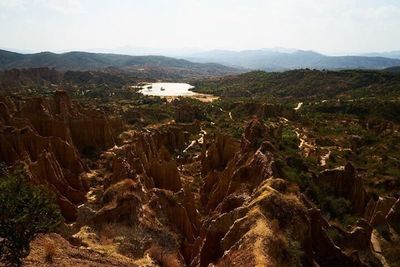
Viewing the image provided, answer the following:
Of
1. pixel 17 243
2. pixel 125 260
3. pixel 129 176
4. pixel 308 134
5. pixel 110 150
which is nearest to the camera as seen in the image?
pixel 17 243

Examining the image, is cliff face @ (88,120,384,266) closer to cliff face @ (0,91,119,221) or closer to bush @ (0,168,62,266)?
cliff face @ (0,91,119,221)

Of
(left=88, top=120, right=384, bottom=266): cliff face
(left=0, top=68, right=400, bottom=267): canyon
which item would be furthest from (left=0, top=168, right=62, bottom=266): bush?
(left=88, top=120, right=384, bottom=266): cliff face

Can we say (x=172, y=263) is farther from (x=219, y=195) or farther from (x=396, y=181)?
(x=396, y=181)

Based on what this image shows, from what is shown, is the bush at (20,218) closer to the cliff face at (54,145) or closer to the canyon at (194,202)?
the canyon at (194,202)

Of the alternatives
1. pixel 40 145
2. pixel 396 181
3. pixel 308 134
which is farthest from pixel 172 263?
pixel 308 134

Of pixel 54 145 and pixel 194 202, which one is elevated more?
pixel 54 145

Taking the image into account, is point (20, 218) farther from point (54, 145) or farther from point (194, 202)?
point (54, 145)

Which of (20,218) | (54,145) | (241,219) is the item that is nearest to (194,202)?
(241,219)
